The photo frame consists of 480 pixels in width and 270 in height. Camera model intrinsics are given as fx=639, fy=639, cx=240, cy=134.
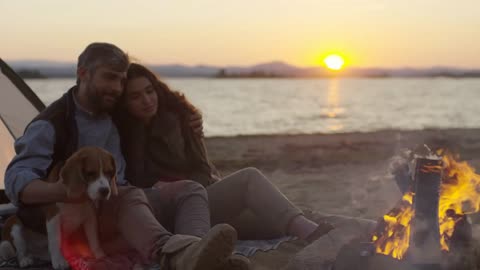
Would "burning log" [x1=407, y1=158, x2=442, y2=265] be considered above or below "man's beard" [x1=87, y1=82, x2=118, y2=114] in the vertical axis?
below

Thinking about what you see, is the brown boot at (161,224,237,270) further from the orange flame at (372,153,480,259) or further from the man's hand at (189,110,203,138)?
the man's hand at (189,110,203,138)

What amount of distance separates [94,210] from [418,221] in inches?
79.3

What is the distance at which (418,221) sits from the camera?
11.5 feet

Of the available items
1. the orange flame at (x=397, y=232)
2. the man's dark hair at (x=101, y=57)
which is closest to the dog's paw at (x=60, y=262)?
the man's dark hair at (x=101, y=57)

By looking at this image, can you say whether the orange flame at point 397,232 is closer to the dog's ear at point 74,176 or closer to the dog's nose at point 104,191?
→ the dog's nose at point 104,191

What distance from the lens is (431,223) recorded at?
137 inches

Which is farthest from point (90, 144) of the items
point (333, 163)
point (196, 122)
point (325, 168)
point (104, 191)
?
point (333, 163)

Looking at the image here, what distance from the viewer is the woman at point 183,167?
14.4ft

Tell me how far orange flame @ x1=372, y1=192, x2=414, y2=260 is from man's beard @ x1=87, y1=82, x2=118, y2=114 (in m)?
1.91

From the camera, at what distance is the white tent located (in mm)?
5898

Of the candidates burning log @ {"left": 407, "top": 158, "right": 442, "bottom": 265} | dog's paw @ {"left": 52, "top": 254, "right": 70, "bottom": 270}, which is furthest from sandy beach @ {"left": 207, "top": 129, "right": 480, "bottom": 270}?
dog's paw @ {"left": 52, "top": 254, "right": 70, "bottom": 270}

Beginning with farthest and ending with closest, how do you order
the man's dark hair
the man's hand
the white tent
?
the white tent → the man's hand → the man's dark hair

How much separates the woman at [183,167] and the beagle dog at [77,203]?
21.6 inches

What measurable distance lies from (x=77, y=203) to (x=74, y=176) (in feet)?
0.91
